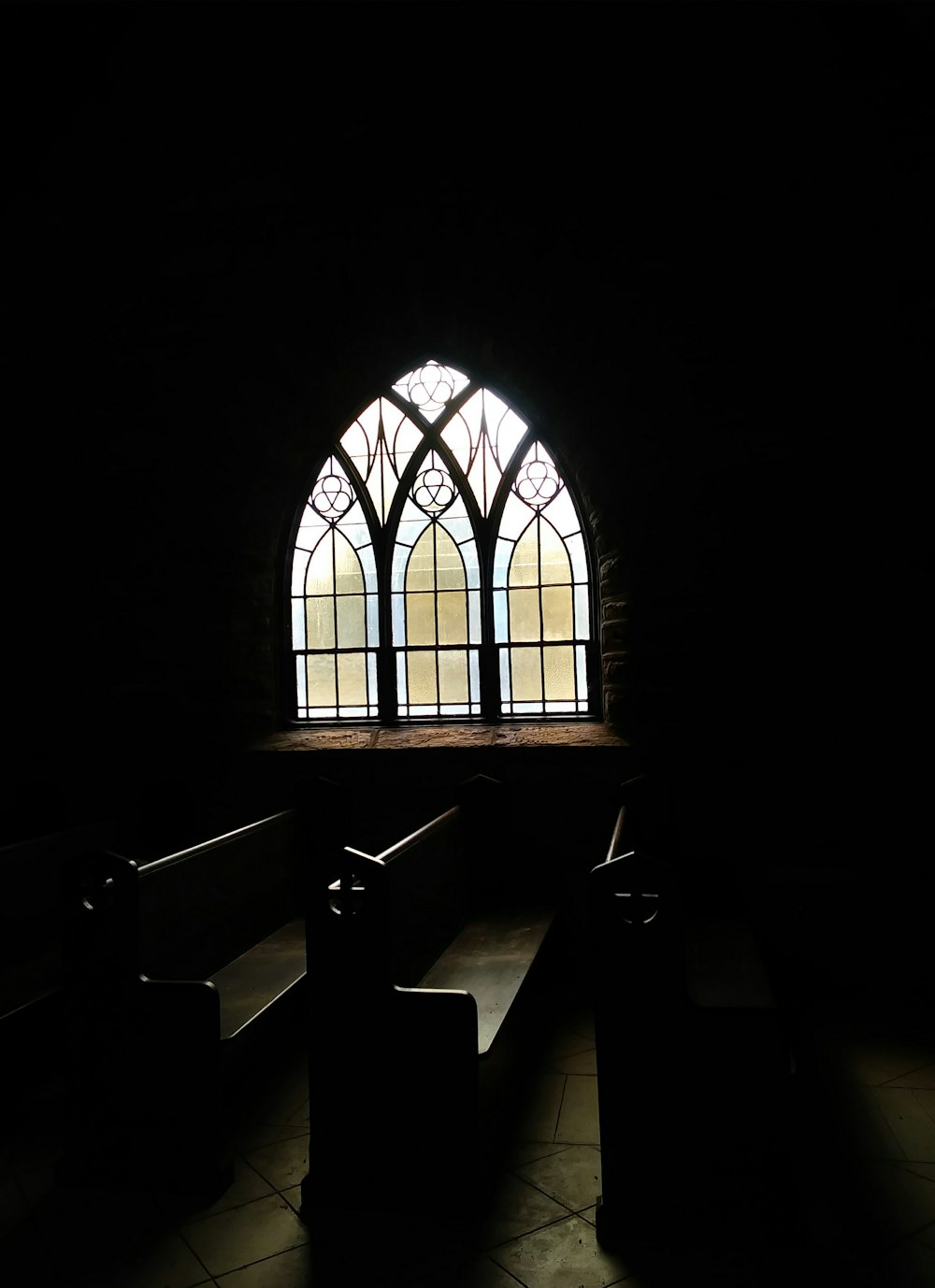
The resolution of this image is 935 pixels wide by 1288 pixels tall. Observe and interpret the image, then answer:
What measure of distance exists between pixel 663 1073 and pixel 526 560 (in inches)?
145

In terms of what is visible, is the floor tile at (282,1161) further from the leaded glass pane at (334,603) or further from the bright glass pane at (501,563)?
the bright glass pane at (501,563)

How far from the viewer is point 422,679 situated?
579 cm

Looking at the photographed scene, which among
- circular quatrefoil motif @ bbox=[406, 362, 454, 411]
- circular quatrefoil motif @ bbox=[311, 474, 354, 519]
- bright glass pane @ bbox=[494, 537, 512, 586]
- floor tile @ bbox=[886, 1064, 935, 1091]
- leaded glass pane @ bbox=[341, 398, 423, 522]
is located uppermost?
circular quatrefoil motif @ bbox=[406, 362, 454, 411]

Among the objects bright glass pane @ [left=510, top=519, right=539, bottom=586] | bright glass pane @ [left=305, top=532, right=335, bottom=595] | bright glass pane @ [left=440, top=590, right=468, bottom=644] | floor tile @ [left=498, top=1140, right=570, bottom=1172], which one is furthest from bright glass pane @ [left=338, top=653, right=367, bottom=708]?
floor tile @ [left=498, top=1140, right=570, bottom=1172]

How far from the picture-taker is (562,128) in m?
4.89

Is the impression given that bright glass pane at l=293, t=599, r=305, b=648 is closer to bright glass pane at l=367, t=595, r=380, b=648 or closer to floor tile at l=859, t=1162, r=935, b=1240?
bright glass pane at l=367, t=595, r=380, b=648

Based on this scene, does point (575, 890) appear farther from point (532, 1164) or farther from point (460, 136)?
point (460, 136)

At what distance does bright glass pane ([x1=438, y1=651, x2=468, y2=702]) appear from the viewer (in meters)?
5.73

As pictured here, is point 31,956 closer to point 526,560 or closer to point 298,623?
point 298,623

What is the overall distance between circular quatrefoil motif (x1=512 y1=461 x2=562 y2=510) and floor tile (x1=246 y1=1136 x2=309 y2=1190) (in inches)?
153

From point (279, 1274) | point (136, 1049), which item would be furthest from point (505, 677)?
point (279, 1274)

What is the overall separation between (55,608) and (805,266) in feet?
15.8

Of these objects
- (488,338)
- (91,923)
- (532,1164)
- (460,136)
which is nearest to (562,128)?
(460,136)

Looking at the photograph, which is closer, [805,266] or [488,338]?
[805,266]
